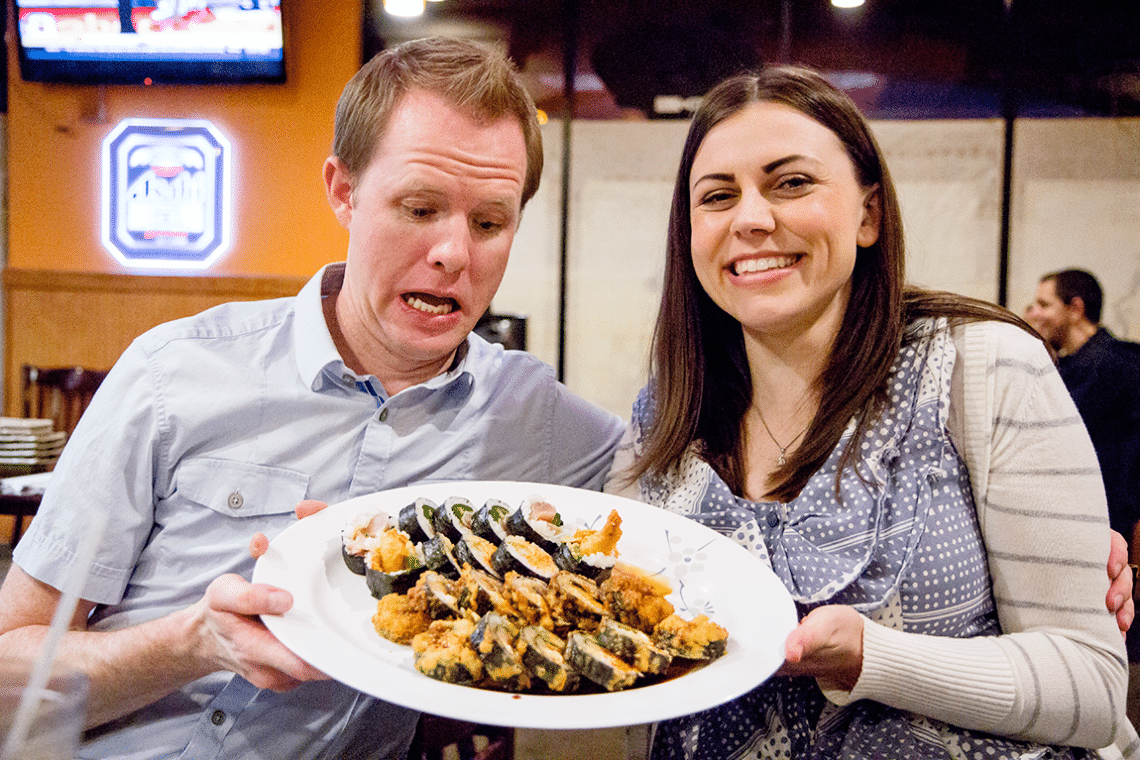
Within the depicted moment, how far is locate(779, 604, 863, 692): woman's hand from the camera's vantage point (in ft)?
3.93

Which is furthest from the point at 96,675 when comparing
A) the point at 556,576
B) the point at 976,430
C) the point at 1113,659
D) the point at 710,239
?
the point at 1113,659

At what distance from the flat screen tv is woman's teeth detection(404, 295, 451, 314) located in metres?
4.68

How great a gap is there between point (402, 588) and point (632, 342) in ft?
16.1

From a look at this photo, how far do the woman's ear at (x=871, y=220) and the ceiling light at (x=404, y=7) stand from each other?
15.5 feet

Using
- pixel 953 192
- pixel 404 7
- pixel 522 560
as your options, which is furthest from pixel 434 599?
pixel 953 192

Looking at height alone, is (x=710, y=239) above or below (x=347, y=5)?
below

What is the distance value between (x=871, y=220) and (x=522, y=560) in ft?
3.50

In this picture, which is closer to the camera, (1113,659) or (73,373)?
(1113,659)

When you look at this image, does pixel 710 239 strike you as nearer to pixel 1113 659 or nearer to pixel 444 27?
pixel 1113 659

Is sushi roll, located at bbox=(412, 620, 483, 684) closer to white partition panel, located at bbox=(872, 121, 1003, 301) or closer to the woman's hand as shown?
the woman's hand

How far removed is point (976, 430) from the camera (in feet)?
4.90

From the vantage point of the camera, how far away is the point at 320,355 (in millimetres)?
1699

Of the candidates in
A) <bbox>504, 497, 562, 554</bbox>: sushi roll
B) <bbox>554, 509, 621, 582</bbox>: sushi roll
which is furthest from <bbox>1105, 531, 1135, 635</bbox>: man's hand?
<bbox>504, 497, 562, 554</bbox>: sushi roll

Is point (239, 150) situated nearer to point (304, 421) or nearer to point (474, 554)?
point (304, 421)
